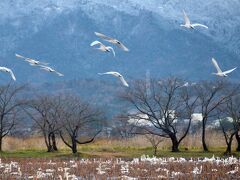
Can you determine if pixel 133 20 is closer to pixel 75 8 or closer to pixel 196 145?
pixel 75 8

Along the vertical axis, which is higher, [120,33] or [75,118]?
[120,33]

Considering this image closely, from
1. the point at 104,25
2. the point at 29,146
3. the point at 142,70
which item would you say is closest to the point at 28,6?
the point at 104,25

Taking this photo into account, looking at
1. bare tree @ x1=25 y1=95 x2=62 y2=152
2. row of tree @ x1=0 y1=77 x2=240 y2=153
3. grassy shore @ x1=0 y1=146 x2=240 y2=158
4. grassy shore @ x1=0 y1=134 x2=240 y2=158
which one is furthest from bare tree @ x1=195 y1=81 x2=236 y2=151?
bare tree @ x1=25 y1=95 x2=62 y2=152

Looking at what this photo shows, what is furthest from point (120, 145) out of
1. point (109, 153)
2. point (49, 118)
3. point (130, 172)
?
point (130, 172)

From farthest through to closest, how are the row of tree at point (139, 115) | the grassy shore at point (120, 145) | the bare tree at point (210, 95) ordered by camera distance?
the bare tree at point (210, 95) → the grassy shore at point (120, 145) → the row of tree at point (139, 115)

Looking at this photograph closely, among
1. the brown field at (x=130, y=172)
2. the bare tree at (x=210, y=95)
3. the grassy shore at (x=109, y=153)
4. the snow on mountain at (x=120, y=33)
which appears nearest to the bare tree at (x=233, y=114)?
the bare tree at (x=210, y=95)

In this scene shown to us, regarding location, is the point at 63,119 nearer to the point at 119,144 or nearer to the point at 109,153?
the point at 109,153

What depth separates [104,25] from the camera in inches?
6171

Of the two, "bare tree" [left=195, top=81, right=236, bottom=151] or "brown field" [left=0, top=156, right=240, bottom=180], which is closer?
"brown field" [left=0, top=156, right=240, bottom=180]

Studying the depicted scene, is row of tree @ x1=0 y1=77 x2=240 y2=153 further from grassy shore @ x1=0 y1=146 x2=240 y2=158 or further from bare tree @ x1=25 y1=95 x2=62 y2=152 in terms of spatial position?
grassy shore @ x1=0 y1=146 x2=240 y2=158

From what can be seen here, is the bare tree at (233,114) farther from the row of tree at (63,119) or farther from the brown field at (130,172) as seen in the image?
the brown field at (130,172)

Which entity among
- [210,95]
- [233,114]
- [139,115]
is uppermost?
[210,95]

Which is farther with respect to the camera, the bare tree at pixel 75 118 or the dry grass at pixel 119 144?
the dry grass at pixel 119 144

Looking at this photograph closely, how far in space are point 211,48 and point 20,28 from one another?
166 ft
